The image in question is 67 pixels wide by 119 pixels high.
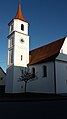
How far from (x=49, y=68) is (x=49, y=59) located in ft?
5.46

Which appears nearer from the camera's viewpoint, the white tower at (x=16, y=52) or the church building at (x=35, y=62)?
the church building at (x=35, y=62)

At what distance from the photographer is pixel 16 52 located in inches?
1329

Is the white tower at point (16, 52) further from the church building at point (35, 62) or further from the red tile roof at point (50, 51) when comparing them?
the red tile roof at point (50, 51)

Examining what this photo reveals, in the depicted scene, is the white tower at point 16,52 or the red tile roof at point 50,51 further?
the white tower at point 16,52

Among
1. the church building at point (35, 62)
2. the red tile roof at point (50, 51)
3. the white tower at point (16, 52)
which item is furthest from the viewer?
the white tower at point (16, 52)

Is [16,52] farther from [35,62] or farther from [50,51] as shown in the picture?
[50,51]

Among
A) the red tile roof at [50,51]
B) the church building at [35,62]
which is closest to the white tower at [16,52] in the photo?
the church building at [35,62]

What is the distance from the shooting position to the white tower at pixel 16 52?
3219 cm

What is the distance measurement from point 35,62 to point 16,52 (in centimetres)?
495

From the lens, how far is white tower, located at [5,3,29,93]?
32.2 meters

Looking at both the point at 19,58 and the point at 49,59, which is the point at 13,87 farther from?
the point at 49,59

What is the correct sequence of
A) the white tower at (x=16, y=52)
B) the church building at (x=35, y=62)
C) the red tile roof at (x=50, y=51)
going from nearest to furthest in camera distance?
the church building at (x=35, y=62) → the red tile roof at (x=50, y=51) → the white tower at (x=16, y=52)

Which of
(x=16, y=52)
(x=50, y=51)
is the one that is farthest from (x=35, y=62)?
(x=16, y=52)

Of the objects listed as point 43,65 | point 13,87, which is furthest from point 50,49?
point 13,87
